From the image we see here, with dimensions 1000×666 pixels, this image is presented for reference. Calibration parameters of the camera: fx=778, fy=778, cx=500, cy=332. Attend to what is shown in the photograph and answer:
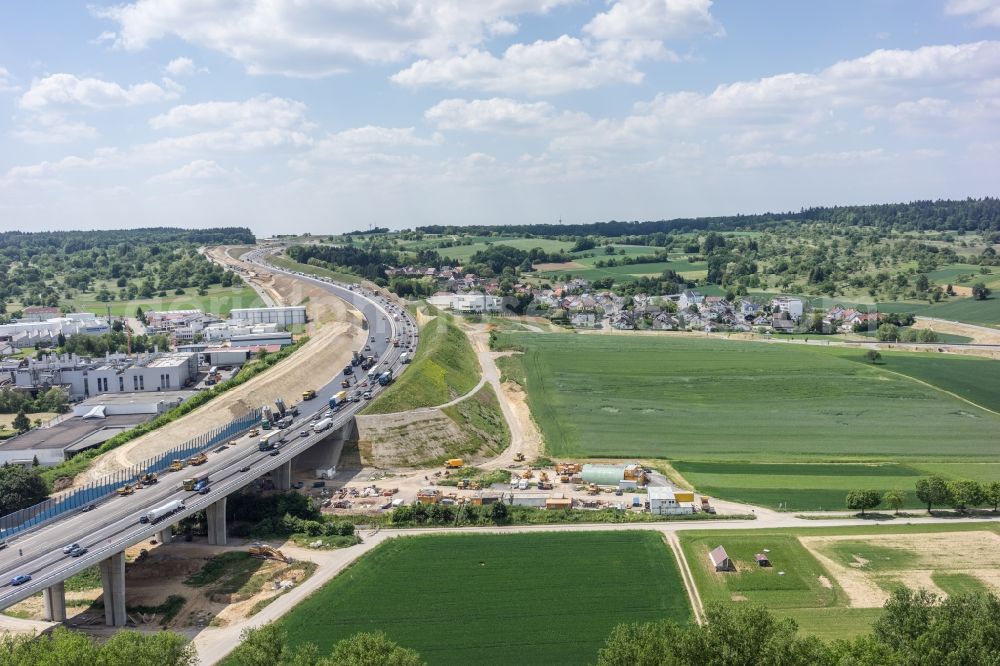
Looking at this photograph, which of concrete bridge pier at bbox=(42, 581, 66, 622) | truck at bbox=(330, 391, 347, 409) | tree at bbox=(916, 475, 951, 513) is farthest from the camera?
truck at bbox=(330, 391, 347, 409)

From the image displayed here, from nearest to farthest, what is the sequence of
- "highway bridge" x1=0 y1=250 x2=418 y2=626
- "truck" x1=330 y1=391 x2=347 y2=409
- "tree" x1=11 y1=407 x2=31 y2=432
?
"highway bridge" x1=0 y1=250 x2=418 y2=626 < "truck" x1=330 y1=391 x2=347 y2=409 < "tree" x1=11 y1=407 x2=31 y2=432

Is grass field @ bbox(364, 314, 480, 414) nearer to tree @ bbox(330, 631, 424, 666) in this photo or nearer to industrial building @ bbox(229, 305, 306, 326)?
industrial building @ bbox(229, 305, 306, 326)

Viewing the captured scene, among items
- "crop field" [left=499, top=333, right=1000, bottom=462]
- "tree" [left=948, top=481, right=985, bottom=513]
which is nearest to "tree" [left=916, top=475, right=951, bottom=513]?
"tree" [left=948, top=481, right=985, bottom=513]

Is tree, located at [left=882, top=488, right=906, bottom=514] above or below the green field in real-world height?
below

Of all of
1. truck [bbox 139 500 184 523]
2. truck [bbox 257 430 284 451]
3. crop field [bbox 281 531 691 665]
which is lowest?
crop field [bbox 281 531 691 665]

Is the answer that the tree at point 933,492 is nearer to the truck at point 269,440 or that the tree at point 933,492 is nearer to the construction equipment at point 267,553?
the construction equipment at point 267,553

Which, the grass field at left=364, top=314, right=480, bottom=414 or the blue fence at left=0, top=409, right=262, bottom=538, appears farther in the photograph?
the grass field at left=364, top=314, right=480, bottom=414

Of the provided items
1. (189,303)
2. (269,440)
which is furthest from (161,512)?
(189,303)
